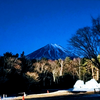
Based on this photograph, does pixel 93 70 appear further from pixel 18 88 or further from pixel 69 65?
pixel 18 88

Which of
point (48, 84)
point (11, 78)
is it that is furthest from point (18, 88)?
point (48, 84)

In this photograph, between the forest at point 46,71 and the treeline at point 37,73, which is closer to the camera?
the forest at point 46,71

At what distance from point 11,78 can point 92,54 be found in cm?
1804

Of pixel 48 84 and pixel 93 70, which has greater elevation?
pixel 93 70

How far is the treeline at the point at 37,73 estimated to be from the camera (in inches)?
1080

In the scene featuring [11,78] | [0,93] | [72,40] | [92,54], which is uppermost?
[72,40]

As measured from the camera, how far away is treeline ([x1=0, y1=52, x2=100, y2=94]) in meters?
27.4

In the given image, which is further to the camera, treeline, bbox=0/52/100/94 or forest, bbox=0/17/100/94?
treeline, bbox=0/52/100/94

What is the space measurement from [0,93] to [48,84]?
59.7ft

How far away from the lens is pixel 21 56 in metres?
36.5

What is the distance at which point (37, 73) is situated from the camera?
A: 117 ft

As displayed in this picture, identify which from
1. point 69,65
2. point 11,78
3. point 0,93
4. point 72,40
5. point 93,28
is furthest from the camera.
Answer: point 69,65

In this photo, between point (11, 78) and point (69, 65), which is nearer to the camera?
point (11, 78)

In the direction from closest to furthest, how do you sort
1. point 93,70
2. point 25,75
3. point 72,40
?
point 72,40 → point 25,75 → point 93,70
